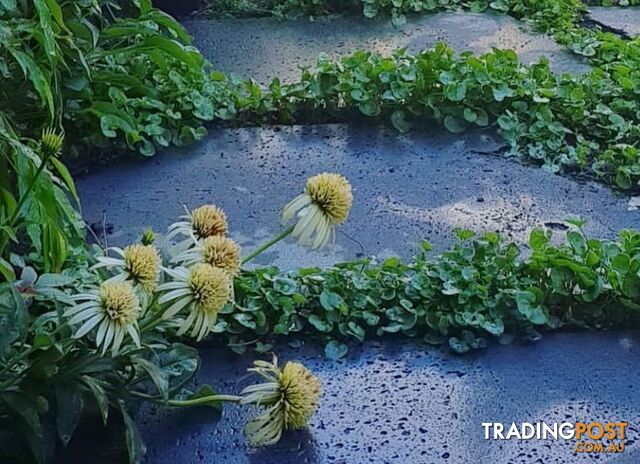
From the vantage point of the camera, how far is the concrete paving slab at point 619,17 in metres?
3.29

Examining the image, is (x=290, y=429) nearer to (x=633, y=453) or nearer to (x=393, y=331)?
(x=393, y=331)

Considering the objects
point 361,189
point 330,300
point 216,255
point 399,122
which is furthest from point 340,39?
point 216,255

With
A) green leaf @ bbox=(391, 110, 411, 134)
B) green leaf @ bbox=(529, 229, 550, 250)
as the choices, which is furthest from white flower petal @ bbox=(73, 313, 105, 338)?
green leaf @ bbox=(391, 110, 411, 134)

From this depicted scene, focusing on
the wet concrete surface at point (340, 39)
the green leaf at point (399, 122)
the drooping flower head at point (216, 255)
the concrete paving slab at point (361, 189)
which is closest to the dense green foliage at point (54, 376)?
the drooping flower head at point (216, 255)

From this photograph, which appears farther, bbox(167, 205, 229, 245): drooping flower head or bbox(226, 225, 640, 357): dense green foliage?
bbox(226, 225, 640, 357): dense green foliage

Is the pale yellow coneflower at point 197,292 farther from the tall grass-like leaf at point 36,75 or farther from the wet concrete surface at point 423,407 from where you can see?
the tall grass-like leaf at point 36,75

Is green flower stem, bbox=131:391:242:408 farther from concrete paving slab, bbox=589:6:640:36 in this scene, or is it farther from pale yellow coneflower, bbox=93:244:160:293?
concrete paving slab, bbox=589:6:640:36

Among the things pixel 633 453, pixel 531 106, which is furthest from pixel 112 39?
pixel 633 453

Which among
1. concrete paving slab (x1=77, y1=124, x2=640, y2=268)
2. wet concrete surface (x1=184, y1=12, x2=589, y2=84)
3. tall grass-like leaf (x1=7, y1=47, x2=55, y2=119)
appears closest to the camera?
tall grass-like leaf (x1=7, y1=47, x2=55, y2=119)

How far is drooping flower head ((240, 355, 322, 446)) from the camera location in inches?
60.4

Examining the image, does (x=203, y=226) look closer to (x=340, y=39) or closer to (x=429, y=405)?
(x=429, y=405)

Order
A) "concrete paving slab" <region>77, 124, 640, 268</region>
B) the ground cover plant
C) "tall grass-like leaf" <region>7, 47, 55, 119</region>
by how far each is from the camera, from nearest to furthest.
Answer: the ground cover plant → "tall grass-like leaf" <region>7, 47, 55, 119</region> → "concrete paving slab" <region>77, 124, 640, 268</region>

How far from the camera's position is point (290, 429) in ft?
5.34

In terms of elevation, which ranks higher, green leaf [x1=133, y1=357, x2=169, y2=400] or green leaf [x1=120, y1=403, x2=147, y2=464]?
green leaf [x1=133, y1=357, x2=169, y2=400]
